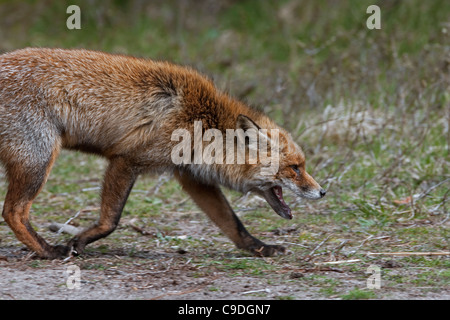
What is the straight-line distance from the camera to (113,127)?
19.7ft

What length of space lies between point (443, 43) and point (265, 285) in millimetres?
6922

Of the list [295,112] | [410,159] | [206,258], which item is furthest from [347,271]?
[295,112]

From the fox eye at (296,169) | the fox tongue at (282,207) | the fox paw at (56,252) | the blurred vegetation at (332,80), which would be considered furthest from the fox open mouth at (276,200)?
the fox paw at (56,252)

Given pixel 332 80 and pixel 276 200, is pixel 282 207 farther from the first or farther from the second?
pixel 332 80

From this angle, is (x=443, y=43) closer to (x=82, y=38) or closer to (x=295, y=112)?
(x=295, y=112)

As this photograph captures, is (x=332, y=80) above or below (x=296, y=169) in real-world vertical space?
above

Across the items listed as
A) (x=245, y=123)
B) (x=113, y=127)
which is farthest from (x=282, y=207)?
(x=113, y=127)

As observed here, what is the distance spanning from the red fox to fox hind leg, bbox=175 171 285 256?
0.01 metres

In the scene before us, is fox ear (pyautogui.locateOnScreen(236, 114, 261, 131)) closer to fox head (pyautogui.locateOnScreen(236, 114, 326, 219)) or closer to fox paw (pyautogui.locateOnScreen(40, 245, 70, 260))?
fox head (pyautogui.locateOnScreen(236, 114, 326, 219))

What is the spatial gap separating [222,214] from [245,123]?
998 millimetres

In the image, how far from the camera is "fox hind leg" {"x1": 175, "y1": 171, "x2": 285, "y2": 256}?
20.3 feet

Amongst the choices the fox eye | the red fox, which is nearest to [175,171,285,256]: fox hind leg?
the red fox

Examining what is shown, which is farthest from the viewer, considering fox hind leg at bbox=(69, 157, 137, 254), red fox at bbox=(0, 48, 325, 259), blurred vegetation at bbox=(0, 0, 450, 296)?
blurred vegetation at bbox=(0, 0, 450, 296)

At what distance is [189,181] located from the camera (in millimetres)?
6465
